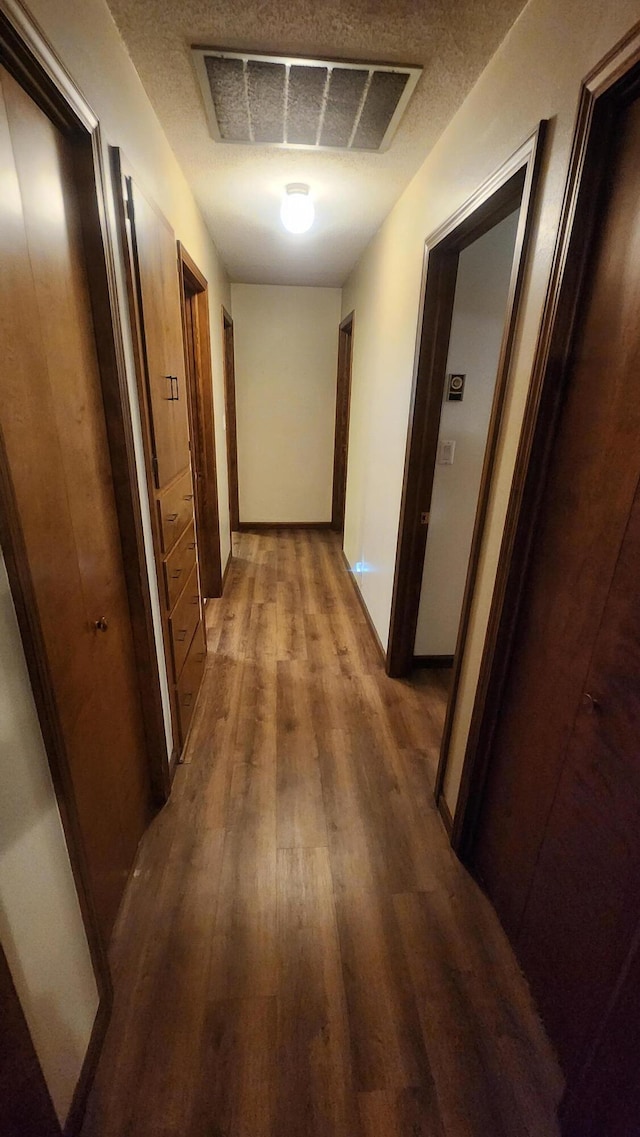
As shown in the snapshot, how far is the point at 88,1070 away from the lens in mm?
1011

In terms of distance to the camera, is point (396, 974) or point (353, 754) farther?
point (353, 754)

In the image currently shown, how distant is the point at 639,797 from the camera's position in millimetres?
828

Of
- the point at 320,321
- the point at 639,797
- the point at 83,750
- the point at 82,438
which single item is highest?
the point at 320,321

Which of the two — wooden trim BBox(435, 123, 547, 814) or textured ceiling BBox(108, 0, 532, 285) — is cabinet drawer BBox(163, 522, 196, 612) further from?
textured ceiling BBox(108, 0, 532, 285)

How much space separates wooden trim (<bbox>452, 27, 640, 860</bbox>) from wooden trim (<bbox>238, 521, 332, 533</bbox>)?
373 cm

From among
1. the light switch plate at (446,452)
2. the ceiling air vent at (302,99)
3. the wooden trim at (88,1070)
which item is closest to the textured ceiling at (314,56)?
the ceiling air vent at (302,99)

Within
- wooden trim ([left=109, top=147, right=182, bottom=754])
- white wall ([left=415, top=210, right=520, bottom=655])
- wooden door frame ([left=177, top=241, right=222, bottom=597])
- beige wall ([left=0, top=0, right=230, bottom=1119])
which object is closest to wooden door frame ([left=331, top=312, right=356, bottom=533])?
wooden door frame ([left=177, top=241, right=222, bottom=597])

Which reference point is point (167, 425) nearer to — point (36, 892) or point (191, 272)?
point (191, 272)

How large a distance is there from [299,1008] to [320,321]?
15.2ft

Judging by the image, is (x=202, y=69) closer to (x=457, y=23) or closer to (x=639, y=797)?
(x=457, y=23)

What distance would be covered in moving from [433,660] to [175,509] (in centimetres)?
166

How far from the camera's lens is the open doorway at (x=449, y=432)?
1.61 m

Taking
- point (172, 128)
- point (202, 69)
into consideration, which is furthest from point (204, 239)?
point (202, 69)

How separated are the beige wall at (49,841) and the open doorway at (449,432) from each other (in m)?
1.03
